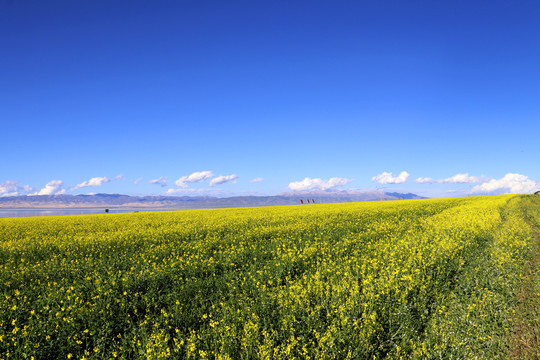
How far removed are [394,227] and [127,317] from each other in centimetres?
1382

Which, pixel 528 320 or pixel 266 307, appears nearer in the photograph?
pixel 528 320

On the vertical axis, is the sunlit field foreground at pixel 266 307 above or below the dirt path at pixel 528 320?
above

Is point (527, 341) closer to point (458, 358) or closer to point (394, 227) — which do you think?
point (458, 358)

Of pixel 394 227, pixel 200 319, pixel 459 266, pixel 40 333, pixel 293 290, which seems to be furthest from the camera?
pixel 394 227

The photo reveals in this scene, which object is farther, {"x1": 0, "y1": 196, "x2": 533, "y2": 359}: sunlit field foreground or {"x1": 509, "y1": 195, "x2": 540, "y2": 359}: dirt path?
{"x1": 509, "y1": 195, "x2": 540, "y2": 359}: dirt path

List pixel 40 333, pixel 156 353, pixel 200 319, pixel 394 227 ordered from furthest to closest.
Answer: pixel 394 227 → pixel 200 319 → pixel 40 333 → pixel 156 353

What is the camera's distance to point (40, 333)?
5281mm

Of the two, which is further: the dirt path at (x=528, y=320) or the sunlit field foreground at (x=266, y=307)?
the dirt path at (x=528, y=320)

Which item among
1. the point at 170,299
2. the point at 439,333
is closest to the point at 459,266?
the point at 439,333

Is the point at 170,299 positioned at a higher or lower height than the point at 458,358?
higher

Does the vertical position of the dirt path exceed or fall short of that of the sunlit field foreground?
it falls short

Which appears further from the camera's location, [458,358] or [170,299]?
[170,299]

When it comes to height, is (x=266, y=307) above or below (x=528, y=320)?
above

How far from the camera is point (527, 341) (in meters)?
5.45
